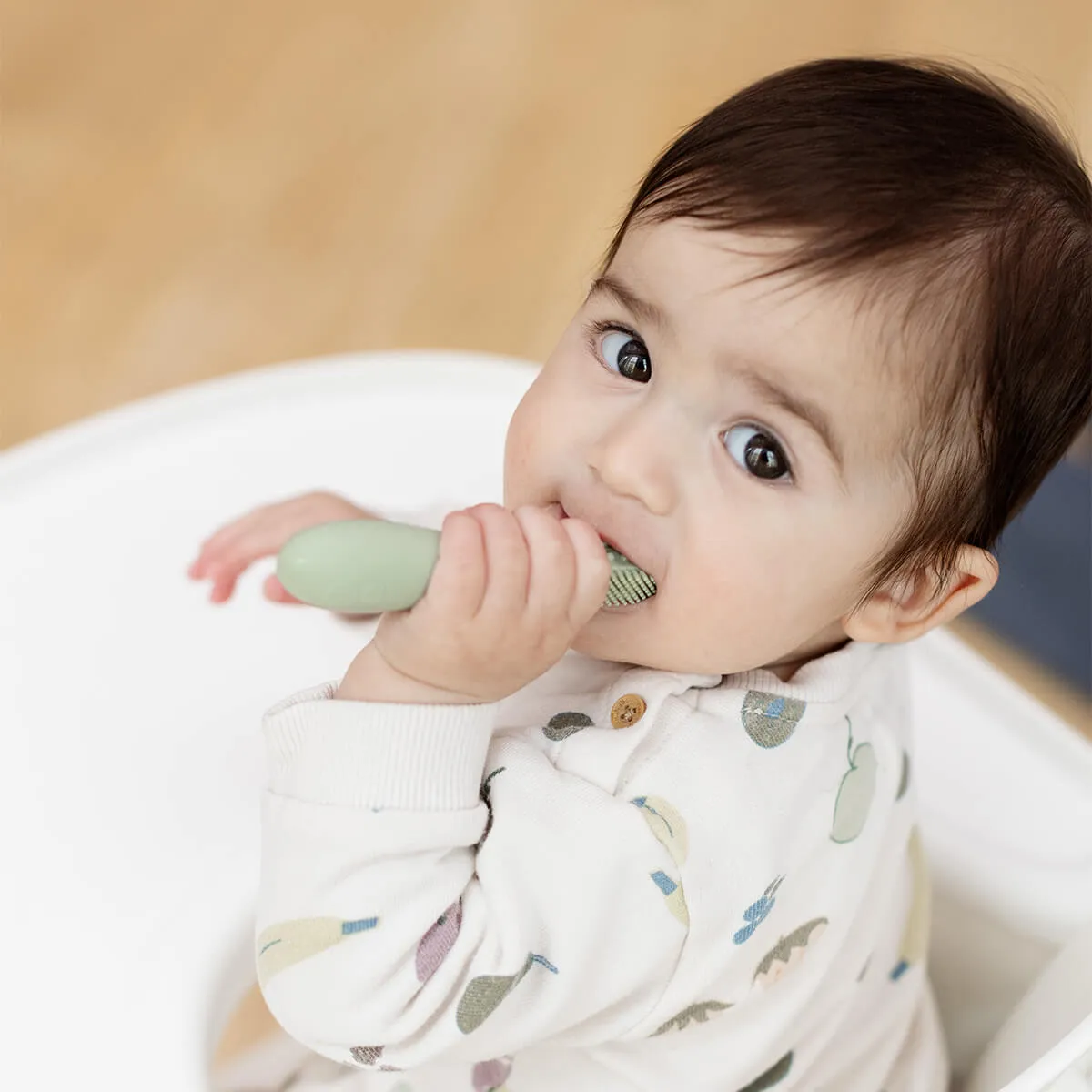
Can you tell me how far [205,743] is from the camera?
0.59m

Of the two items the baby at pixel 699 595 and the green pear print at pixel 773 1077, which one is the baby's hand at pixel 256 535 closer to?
the baby at pixel 699 595

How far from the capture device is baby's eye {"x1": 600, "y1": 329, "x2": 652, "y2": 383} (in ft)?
1.60

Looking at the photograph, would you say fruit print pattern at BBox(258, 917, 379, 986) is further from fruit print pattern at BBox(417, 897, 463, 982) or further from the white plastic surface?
the white plastic surface

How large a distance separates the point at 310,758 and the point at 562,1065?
17 cm

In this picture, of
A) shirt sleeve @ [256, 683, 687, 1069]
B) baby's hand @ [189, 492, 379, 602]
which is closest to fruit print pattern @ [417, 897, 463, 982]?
shirt sleeve @ [256, 683, 687, 1069]

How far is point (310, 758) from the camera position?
444 millimetres

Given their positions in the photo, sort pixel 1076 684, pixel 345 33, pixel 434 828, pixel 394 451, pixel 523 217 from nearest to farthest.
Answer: pixel 434 828
pixel 394 451
pixel 1076 684
pixel 523 217
pixel 345 33

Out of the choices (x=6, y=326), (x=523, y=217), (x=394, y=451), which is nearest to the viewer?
(x=394, y=451)

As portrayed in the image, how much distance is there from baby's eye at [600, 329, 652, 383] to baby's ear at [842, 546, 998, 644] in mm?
118

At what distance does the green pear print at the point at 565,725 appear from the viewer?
19.1 inches

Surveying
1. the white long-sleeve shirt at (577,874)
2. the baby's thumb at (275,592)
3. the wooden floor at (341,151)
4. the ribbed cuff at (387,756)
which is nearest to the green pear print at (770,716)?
the white long-sleeve shirt at (577,874)

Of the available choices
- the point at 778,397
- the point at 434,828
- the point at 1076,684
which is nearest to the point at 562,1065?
the point at 434,828

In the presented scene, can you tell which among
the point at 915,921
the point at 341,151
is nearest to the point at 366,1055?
the point at 915,921

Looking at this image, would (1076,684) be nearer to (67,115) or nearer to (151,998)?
(151,998)
